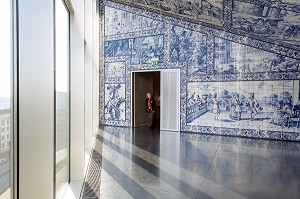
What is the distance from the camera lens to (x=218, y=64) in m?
8.10

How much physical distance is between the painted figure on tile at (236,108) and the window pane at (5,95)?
746cm

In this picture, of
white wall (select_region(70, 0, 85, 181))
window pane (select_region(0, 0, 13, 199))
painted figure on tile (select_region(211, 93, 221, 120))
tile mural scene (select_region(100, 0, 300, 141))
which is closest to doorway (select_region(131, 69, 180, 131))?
tile mural scene (select_region(100, 0, 300, 141))

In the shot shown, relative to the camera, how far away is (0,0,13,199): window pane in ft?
3.77

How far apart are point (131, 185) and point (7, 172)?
2.45 metres

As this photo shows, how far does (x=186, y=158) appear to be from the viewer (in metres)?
4.96

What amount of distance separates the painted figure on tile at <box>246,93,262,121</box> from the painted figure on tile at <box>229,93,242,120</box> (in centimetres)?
27

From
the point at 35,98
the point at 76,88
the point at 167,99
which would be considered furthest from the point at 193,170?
the point at 167,99

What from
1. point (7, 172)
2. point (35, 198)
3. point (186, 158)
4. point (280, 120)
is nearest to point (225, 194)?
point (186, 158)

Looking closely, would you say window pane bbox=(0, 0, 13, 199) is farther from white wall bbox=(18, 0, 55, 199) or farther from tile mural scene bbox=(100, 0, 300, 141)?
tile mural scene bbox=(100, 0, 300, 141)

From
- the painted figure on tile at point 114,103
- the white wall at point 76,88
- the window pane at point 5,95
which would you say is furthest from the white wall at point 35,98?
the painted figure on tile at point 114,103

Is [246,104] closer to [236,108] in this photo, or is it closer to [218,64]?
[236,108]

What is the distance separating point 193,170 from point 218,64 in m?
4.77

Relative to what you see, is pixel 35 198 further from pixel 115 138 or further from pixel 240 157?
pixel 115 138

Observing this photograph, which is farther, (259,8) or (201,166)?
Answer: (259,8)
